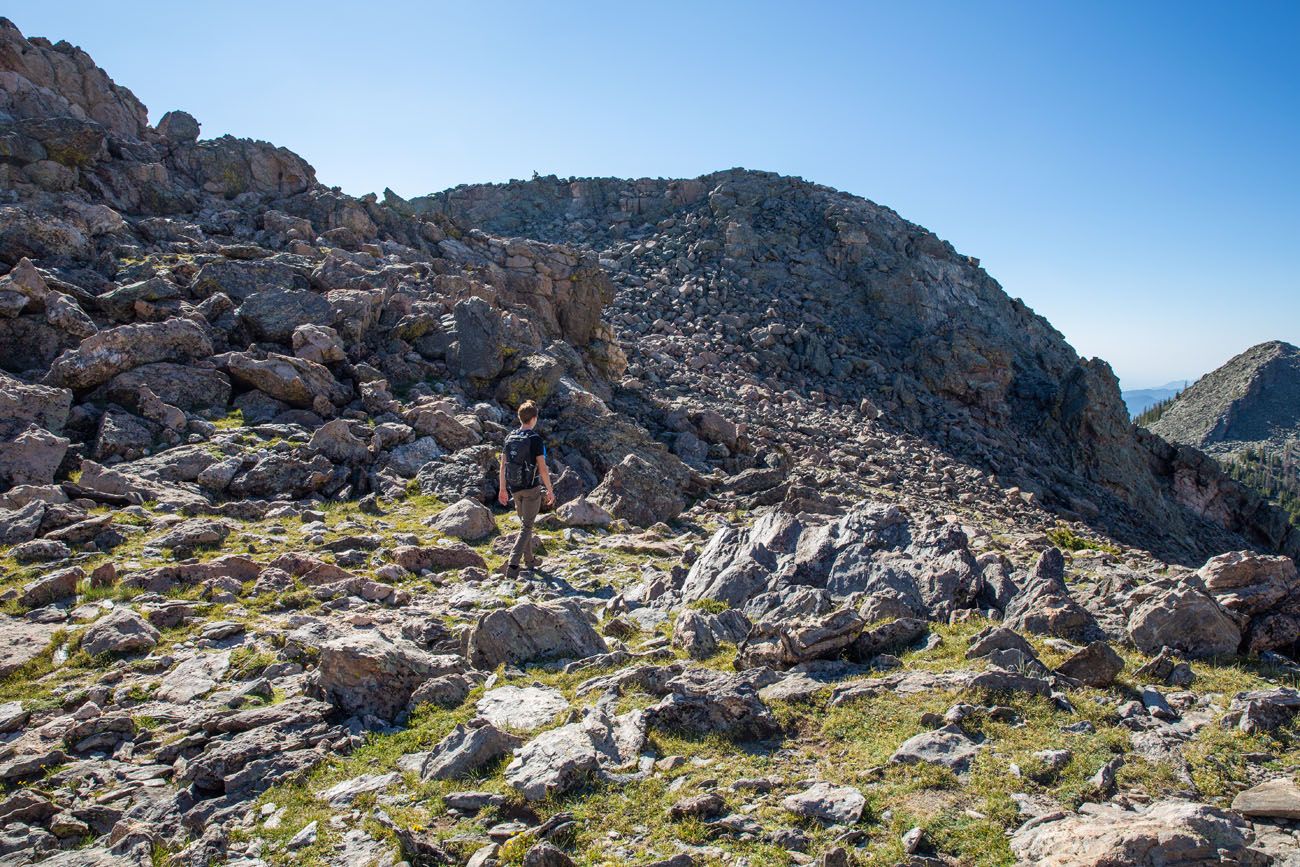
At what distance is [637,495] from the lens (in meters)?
17.2

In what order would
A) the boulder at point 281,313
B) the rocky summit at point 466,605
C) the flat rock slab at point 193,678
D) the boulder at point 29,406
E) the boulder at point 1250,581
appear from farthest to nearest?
the boulder at point 281,313
the boulder at point 29,406
the boulder at point 1250,581
the flat rock slab at point 193,678
the rocky summit at point 466,605

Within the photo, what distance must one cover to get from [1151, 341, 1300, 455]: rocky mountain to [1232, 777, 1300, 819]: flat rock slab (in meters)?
133

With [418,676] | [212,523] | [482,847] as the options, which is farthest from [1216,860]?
[212,523]

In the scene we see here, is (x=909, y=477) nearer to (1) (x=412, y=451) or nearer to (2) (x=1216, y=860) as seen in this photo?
(1) (x=412, y=451)

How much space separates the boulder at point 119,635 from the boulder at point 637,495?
8906mm

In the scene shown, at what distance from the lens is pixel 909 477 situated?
1166 inches

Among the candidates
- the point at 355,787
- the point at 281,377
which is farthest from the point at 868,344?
the point at 355,787

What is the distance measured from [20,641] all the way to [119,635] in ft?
3.49

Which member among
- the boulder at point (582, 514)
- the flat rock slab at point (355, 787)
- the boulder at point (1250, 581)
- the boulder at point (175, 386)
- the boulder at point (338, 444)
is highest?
the boulder at point (175, 386)

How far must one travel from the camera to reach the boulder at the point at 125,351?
15812 millimetres

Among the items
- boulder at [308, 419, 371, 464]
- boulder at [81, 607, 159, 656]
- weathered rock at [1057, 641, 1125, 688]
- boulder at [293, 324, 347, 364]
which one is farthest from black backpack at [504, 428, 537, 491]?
boulder at [293, 324, 347, 364]

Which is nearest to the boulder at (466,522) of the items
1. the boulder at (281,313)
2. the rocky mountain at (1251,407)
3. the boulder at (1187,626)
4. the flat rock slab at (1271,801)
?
the boulder at (281,313)

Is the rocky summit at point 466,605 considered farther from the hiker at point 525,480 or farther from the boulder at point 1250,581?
the hiker at point 525,480

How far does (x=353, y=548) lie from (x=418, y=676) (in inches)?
207
